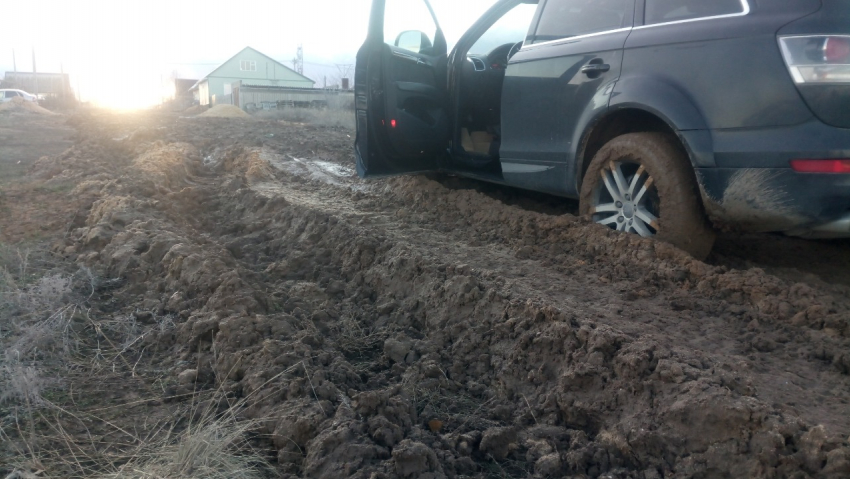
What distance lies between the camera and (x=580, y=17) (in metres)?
4.75

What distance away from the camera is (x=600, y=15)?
4539mm

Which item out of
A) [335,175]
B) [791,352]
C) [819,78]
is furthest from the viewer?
[335,175]

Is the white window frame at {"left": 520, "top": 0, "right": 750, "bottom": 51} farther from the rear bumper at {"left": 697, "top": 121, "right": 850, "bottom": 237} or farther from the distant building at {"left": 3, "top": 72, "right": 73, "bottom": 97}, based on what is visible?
the distant building at {"left": 3, "top": 72, "right": 73, "bottom": 97}

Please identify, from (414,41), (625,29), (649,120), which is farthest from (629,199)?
(414,41)

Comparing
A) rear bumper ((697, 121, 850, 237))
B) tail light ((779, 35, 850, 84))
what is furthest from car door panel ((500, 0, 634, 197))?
tail light ((779, 35, 850, 84))

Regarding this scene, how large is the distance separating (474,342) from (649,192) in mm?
1623

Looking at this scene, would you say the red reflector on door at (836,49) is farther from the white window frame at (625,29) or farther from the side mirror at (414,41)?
the side mirror at (414,41)

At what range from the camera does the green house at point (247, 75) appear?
53.0m

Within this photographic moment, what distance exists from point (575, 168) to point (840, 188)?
1745 mm

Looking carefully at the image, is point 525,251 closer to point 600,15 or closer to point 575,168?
point 575,168

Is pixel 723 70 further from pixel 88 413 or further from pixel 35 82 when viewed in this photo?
pixel 35 82

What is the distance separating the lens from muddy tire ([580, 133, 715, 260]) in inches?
152

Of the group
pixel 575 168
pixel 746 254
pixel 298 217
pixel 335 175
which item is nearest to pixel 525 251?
pixel 575 168

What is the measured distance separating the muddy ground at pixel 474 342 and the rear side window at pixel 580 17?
53.9 inches
